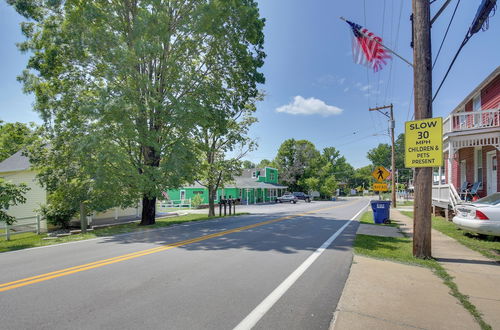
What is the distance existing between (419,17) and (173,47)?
11.7 meters

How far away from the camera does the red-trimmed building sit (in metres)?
12.9

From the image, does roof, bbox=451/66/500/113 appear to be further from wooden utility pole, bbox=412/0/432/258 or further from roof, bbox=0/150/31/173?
roof, bbox=0/150/31/173

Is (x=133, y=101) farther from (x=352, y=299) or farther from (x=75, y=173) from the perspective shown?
(x=352, y=299)

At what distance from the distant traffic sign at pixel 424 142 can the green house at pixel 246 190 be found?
2572 cm

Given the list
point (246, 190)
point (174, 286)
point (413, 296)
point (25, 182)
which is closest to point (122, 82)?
point (25, 182)

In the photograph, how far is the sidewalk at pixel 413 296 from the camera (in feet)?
11.2

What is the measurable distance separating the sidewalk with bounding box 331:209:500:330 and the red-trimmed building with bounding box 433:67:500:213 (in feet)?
28.2

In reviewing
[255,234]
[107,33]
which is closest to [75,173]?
[107,33]

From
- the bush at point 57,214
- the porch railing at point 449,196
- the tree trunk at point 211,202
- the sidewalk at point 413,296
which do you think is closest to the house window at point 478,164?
the porch railing at point 449,196

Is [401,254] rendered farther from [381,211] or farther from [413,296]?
[381,211]

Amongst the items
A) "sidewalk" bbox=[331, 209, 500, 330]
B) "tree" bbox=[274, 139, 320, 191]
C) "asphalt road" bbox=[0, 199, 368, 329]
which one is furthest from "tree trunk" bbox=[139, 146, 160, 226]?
"tree" bbox=[274, 139, 320, 191]

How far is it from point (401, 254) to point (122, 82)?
1412 cm

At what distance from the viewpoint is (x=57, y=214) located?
14414mm

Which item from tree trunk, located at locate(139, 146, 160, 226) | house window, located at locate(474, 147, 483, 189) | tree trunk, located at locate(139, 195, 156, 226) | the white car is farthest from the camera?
house window, located at locate(474, 147, 483, 189)
